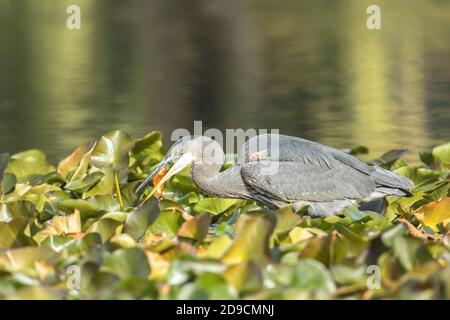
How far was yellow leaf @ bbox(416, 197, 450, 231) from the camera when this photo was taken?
5.57 metres

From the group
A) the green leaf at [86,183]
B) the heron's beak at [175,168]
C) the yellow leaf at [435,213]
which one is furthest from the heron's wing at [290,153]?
the green leaf at [86,183]

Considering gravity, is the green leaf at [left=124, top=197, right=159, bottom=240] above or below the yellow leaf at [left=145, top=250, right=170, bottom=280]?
above

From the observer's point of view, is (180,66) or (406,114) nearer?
(406,114)

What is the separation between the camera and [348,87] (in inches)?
545

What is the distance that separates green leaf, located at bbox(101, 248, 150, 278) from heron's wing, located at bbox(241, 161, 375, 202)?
212 cm

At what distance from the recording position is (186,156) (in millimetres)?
6316

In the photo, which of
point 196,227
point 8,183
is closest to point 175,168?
point 8,183

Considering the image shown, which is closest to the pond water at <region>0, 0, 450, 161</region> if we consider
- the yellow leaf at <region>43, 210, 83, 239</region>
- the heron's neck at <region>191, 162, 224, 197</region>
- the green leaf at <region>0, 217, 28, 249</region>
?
the heron's neck at <region>191, 162, 224, 197</region>

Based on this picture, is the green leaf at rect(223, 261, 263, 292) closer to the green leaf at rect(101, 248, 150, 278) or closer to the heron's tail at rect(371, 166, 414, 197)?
the green leaf at rect(101, 248, 150, 278)

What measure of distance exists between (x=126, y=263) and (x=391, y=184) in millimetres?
2551
